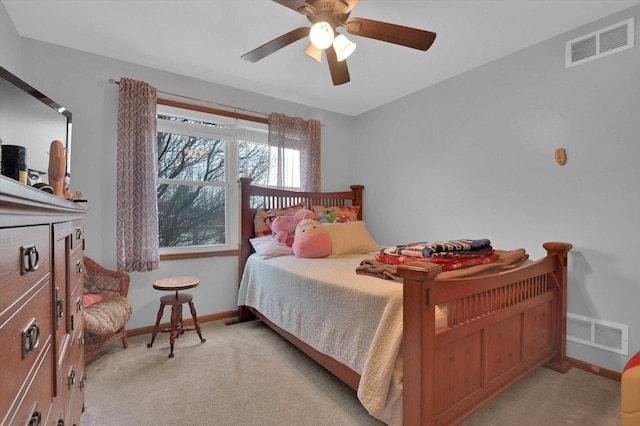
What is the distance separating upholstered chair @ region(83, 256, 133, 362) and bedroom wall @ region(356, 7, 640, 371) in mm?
2688

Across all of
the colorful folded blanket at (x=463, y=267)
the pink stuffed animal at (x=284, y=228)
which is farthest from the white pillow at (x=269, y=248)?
the colorful folded blanket at (x=463, y=267)

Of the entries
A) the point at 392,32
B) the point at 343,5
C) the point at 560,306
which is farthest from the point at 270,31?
the point at 560,306

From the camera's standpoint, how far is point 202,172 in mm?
3205

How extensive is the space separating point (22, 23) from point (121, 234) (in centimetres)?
161

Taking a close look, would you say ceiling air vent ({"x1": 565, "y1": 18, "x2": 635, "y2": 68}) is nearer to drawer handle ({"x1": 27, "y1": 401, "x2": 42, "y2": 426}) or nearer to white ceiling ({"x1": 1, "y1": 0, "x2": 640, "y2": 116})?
white ceiling ({"x1": 1, "y1": 0, "x2": 640, "y2": 116})

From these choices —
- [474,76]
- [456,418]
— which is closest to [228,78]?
[474,76]

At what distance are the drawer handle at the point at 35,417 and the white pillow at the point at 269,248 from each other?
215 centimetres

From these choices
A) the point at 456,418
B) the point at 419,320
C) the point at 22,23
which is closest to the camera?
the point at 419,320

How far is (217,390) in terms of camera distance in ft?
6.22

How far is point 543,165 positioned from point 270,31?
228 centimetres

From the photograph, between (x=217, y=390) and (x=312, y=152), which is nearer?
(x=217, y=390)

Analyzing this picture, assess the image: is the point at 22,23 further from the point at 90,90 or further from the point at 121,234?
the point at 121,234

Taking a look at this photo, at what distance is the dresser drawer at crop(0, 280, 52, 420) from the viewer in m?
0.50

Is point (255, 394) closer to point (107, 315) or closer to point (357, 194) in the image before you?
point (107, 315)
